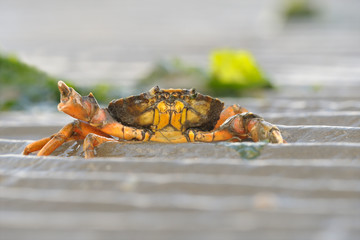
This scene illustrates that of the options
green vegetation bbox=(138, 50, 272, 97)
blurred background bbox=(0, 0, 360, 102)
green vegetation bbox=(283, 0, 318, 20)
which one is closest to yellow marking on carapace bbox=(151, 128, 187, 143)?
green vegetation bbox=(138, 50, 272, 97)

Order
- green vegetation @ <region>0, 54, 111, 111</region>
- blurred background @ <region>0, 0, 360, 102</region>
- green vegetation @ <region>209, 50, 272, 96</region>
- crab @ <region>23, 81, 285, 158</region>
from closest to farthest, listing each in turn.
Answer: crab @ <region>23, 81, 285, 158</region>
green vegetation @ <region>0, 54, 111, 111</region>
green vegetation @ <region>209, 50, 272, 96</region>
blurred background @ <region>0, 0, 360, 102</region>

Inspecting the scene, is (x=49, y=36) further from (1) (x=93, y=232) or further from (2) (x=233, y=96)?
(1) (x=93, y=232)

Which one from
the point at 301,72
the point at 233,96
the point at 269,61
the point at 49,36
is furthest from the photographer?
the point at 49,36

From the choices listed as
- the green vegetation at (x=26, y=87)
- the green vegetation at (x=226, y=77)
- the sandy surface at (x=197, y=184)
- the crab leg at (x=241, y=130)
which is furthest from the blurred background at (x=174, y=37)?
the crab leg at (x=241, y=130)

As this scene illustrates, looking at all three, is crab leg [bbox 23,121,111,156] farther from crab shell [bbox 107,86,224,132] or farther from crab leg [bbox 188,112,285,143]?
crab leg [bbox 188,112,285,143]

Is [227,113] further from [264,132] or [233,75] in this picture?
[233,75]

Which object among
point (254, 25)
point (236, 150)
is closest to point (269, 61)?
point (236, 150)
